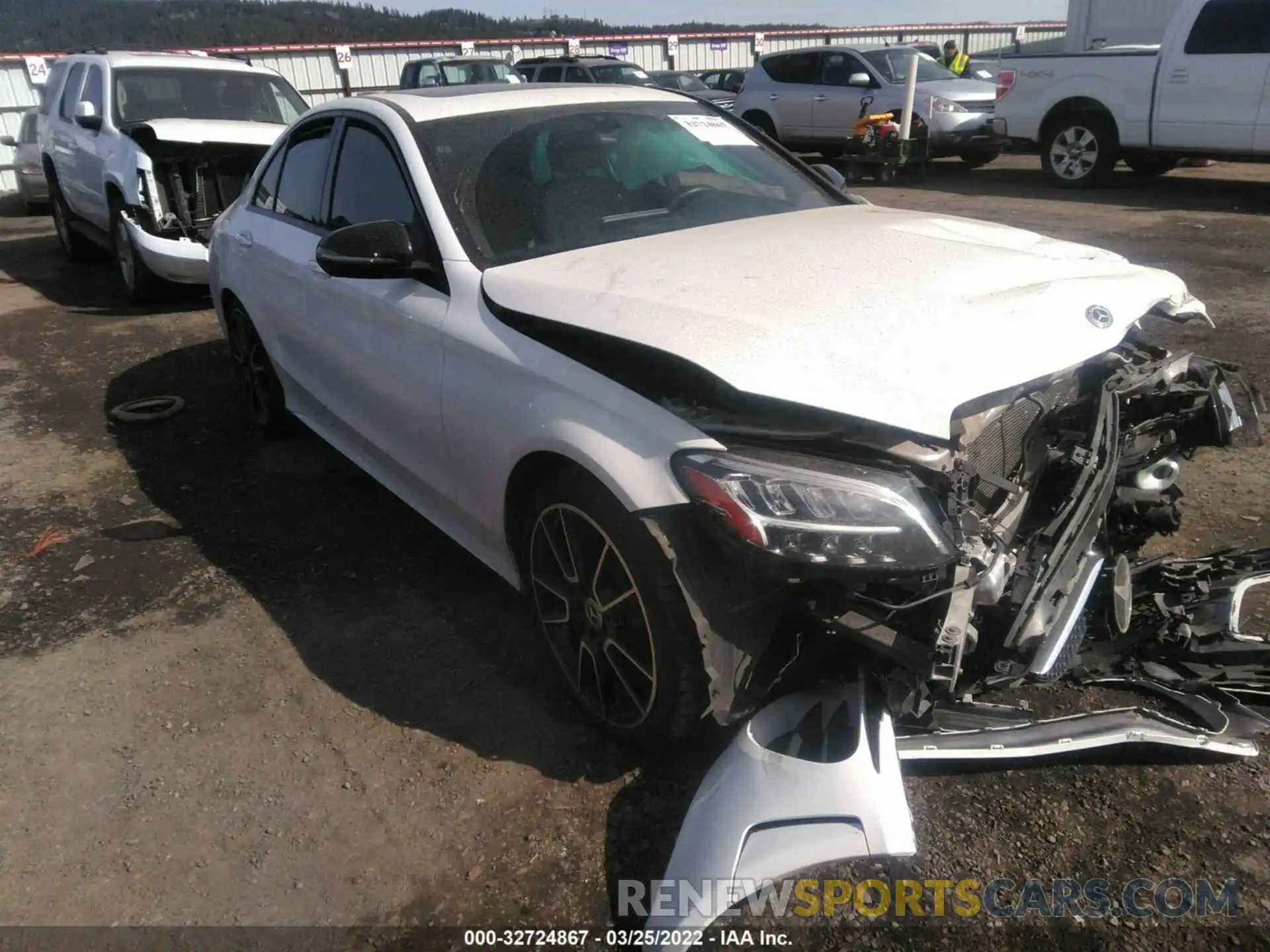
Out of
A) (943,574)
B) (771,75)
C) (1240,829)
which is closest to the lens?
(943,574)

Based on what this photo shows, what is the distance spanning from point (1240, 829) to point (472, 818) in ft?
6.36

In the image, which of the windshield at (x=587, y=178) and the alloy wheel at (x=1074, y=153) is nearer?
the windshield at (x=587, y=178)

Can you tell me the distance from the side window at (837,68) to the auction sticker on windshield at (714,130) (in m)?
11.2

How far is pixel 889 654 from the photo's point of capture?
2189 mm

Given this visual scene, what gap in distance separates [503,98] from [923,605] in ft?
8.54

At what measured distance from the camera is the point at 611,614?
103 inches

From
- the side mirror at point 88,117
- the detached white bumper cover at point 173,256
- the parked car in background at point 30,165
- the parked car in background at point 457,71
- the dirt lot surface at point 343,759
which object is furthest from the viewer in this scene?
the parked car in background at point 457,71

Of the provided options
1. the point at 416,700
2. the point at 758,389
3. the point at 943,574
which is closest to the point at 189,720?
the point at 416,700

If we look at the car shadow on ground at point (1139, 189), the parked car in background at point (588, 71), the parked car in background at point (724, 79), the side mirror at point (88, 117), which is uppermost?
the parked car in background at point (588, 71)

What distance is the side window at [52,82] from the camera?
33.3 ft

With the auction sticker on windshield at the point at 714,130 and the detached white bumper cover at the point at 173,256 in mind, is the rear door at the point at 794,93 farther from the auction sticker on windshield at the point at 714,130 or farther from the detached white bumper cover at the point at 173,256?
the auction sticker on windshield at the point at 714,130

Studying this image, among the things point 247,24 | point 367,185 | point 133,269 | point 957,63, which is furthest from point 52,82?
point 247,24

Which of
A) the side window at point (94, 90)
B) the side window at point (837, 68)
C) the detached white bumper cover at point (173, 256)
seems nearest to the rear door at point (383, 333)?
the detached white bumper cover at point (173, 256)

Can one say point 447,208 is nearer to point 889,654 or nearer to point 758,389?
point 758,389
